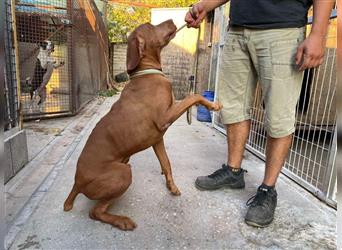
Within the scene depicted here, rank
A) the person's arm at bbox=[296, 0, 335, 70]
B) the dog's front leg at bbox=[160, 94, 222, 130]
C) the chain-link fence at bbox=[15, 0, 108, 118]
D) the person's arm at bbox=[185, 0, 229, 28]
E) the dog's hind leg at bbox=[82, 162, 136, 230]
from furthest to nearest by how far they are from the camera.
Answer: the chain-link fence at bbox=[15, 0, 108, 118] < the person's arm at bbox=[185, 0, 229, 28] < the dog's front leg at bbox=[160, 94, 222, 130] < the dog's hind leg at bbox=[82, 162, 136, 230] < the person's arm at bbox=[296, 0, 335, 70]

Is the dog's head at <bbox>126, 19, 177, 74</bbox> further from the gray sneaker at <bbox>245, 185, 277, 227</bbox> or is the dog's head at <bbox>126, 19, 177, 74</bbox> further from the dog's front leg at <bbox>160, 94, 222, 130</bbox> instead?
the gray sneaker at <bbox>245, 185, 277, 227</bbox>

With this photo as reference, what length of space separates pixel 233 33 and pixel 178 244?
4.77 ft

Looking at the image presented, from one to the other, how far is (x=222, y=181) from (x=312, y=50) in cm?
115

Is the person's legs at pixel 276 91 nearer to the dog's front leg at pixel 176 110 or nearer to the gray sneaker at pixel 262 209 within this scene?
the gray sneaker at pixel 262 209

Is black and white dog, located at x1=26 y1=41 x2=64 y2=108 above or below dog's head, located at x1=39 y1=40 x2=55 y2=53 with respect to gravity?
below

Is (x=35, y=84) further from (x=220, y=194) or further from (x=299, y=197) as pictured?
(x=299, y=197)

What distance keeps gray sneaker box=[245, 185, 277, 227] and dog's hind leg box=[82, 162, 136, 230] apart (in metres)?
0.73

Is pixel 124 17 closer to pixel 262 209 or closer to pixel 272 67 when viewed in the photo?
pixel 272 67

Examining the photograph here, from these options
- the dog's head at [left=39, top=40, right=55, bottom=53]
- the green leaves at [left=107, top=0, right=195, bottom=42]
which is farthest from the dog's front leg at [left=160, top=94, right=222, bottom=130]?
the green leaves at [left=107, top=0, right=195, bottom=42]

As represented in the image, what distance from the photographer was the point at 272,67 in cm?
184

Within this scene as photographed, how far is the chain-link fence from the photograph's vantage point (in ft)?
15.2

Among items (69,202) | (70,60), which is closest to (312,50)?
(69,202)

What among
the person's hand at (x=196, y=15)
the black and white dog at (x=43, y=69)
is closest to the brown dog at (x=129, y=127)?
the person's hand at (x=196, y=15)

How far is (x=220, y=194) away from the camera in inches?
88.7
